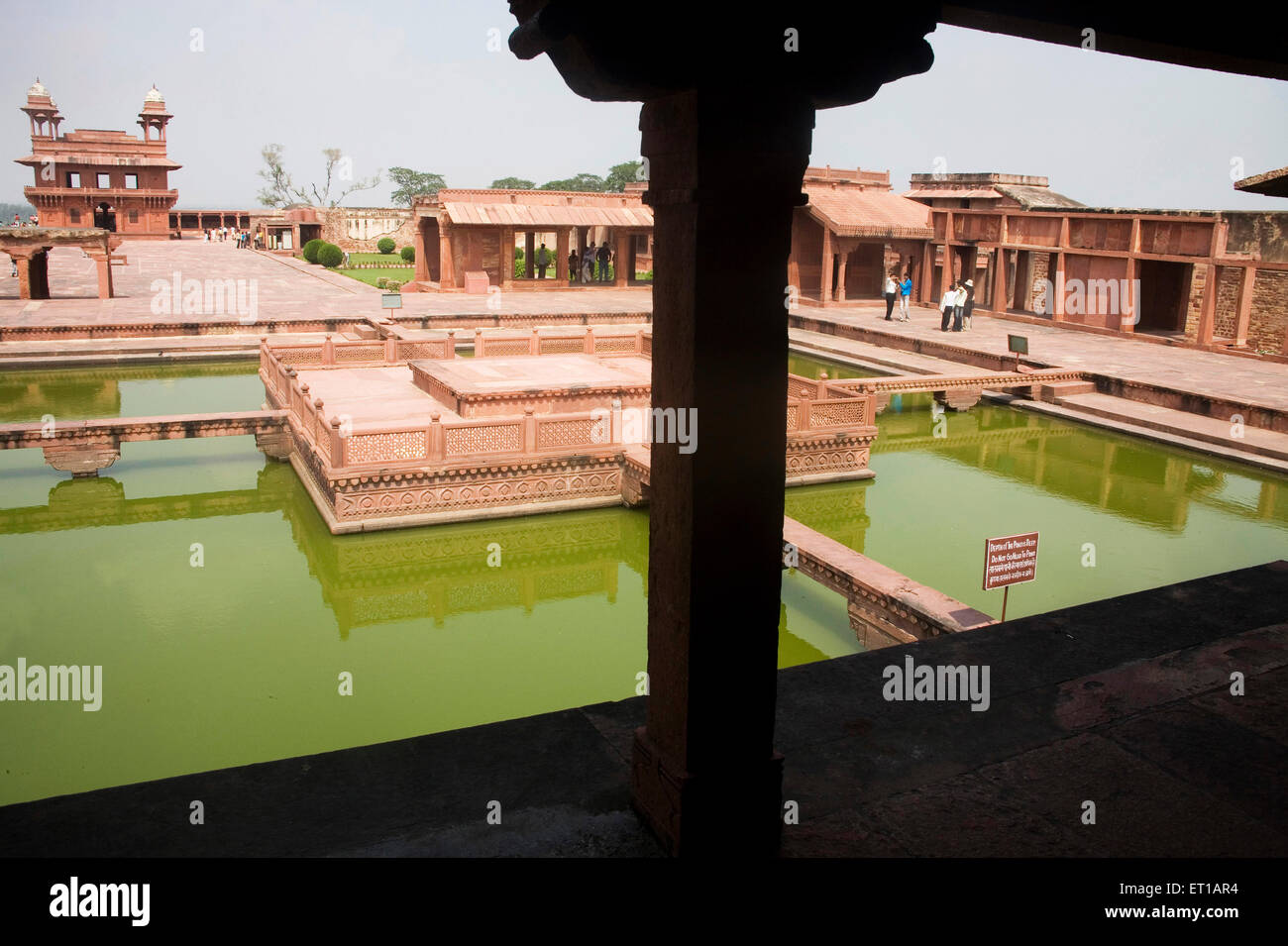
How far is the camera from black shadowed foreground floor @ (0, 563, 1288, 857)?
105 inches

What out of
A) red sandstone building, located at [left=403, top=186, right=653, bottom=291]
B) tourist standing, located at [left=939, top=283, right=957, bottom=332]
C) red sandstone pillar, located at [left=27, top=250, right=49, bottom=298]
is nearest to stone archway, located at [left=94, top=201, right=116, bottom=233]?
red sandstone building, located at [left=403, top=186, right=653, bottom=291]

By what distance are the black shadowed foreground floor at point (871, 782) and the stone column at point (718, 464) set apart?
248 mm

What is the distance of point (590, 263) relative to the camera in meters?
30.8

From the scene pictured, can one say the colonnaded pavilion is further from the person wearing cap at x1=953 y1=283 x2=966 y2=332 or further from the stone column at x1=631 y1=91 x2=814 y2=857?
the person wearing cap at x1=953 y1=283 x2=966 y2=332

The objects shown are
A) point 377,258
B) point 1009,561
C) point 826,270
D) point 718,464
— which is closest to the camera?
point 718,464

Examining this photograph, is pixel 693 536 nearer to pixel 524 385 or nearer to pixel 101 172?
pixel 524 385

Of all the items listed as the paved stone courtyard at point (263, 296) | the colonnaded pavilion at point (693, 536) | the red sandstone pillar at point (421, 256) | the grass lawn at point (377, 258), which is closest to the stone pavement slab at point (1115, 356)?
the colonnaded pavilion at point (693, 536)

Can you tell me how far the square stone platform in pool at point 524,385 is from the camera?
12555mm

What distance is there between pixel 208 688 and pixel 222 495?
4.77 m

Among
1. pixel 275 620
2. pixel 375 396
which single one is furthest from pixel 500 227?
pixel 275 620

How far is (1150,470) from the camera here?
12.8 meters

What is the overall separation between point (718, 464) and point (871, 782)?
1241 millimetres

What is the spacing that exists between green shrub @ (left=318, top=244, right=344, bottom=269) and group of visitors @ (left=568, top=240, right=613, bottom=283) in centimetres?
1233

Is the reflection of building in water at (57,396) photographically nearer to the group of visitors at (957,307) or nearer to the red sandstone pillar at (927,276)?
the group of visitors at (957,307)
